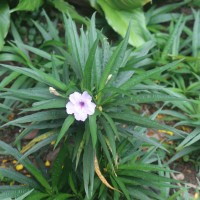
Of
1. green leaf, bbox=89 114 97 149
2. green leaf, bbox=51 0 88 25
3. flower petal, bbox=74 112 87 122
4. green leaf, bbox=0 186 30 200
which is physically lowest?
green leaf, bbox=0 186 30 200

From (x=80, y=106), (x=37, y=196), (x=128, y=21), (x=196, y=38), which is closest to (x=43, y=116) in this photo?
(x=80, y=106)

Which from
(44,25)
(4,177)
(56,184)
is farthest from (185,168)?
(44,25)

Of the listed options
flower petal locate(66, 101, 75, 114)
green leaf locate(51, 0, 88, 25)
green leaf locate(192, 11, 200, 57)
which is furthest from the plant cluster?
green leaf locate(192, 11, 200, 57)

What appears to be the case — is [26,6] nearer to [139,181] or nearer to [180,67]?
[180,67]

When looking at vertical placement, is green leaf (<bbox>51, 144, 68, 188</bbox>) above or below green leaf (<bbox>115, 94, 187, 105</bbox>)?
below

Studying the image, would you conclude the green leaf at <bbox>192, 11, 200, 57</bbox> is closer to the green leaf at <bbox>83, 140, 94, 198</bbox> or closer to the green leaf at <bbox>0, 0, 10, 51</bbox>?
the green leaf at <bbox>0, 0, 10, 51</bbox>

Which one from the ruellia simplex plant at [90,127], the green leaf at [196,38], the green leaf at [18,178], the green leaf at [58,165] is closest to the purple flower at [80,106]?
the ruellia simplex plant at [90,127]

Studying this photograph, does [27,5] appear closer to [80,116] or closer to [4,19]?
[4,19]
